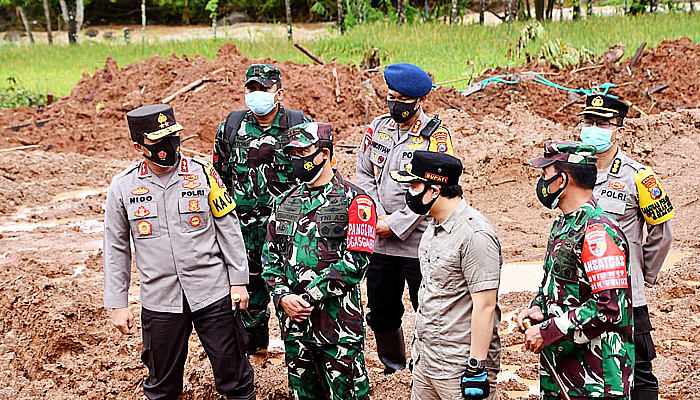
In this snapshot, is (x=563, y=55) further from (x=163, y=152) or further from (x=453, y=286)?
(x=453, y=286)

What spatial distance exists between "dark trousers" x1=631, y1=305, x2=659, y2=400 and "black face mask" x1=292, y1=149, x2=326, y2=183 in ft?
6.55

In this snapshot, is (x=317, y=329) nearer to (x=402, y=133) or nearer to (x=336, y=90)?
(x=402, y=133)

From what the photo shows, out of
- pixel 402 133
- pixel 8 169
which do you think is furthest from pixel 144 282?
pixel 8 169

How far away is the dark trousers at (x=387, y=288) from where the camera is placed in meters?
5.10

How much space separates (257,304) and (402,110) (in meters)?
1.86

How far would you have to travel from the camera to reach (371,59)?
18.3 meters

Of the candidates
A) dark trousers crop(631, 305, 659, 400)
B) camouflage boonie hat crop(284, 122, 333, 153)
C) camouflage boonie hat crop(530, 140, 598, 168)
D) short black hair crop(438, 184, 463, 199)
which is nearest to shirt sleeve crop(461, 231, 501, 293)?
short black hair crop(438, 184, 463, 199)

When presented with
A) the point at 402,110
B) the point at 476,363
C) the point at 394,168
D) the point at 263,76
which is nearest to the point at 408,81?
the point at 402,110

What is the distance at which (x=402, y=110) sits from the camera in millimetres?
4930

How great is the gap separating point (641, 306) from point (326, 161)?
201 centimetres

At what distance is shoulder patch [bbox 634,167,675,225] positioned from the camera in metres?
4.29

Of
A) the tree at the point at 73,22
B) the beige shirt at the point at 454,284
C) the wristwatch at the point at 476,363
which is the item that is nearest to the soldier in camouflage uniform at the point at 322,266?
the beige shirt at the point at 454,284

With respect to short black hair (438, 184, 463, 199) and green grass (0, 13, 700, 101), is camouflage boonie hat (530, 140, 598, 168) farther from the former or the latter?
green grass (0, 13, 700, 101)

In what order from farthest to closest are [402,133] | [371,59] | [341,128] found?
[371,59] < [341,128] < [402,133]
